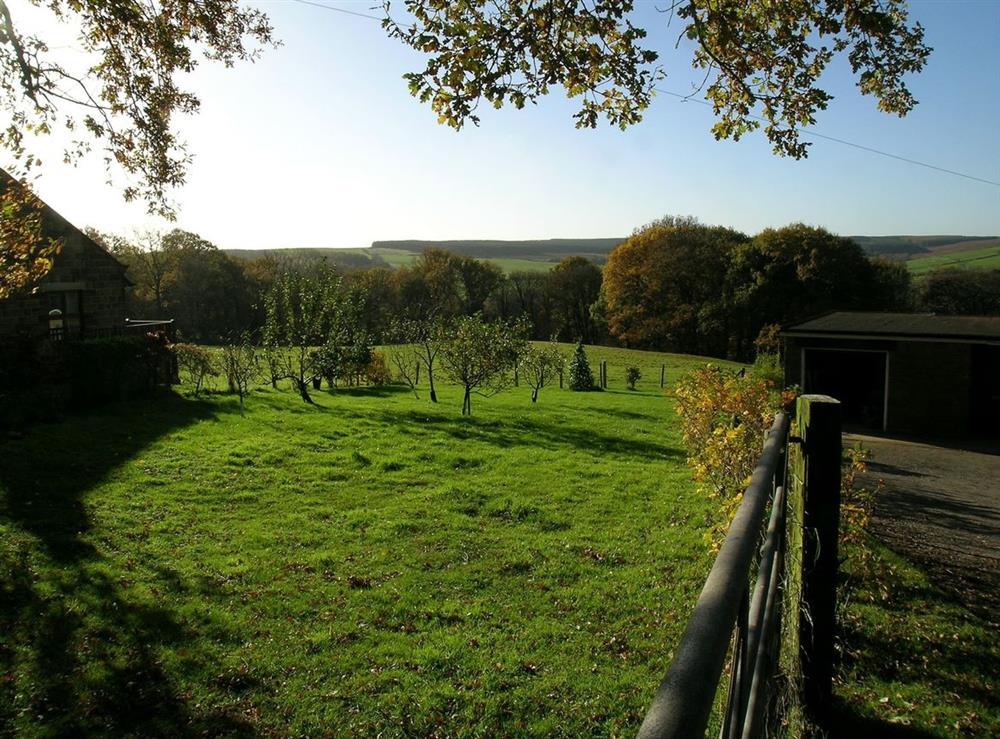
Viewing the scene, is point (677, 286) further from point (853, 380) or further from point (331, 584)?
point (331, 584)

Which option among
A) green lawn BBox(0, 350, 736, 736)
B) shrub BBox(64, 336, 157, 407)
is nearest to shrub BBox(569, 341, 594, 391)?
green lawn BBox(0, 350, 736, 736)

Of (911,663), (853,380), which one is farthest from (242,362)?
(853,380)

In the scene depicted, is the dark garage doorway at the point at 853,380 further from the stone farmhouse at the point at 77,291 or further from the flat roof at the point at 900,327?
the stone farmhouse at the point at 77,291

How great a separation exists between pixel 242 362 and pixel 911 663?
17098 mm

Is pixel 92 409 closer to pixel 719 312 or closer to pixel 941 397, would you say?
pixel 941 397

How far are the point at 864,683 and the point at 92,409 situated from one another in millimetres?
15581

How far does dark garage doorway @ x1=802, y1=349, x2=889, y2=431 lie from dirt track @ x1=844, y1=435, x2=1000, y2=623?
3.31 m

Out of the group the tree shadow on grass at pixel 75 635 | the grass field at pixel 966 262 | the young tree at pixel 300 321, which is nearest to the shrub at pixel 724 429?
the tree shadow on grass at pixel 75 635

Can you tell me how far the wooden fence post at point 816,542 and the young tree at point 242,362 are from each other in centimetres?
1682

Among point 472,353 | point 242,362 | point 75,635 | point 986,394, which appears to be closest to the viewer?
point 75,635

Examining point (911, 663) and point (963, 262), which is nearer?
point (911, 663)

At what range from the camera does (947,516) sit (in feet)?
32.6

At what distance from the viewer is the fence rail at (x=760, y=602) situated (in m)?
0.77

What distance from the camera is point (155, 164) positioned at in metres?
8.60
